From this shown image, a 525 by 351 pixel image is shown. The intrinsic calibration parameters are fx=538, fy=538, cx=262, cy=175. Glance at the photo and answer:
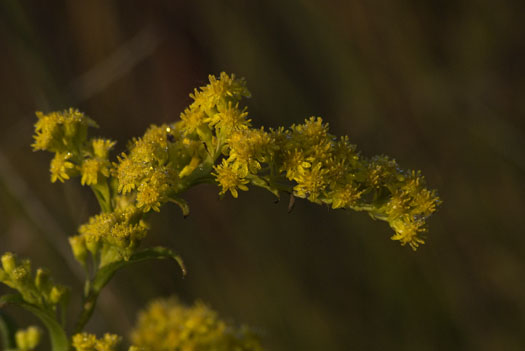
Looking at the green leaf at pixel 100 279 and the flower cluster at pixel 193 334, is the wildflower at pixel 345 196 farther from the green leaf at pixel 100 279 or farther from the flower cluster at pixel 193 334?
the flower cluster at pixel 193 334

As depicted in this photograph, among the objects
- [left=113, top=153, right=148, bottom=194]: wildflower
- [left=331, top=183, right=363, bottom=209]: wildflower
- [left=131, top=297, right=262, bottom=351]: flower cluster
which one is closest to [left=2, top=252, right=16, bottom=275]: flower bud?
[left=113, top=153, right=148, bottom=194]: wildflower

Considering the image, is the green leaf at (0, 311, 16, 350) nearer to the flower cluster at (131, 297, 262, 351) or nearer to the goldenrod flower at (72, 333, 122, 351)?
the goldenrod flower at (72, 333, 122, 351)

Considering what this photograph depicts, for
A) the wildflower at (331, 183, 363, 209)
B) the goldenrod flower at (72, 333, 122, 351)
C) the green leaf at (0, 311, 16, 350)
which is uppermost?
the wildflower at (331, 183, 363, 209)

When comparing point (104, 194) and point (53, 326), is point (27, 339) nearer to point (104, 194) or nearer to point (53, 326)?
point (53, 326)

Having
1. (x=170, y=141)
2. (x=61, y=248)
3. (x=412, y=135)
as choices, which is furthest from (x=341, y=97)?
(x=170, y=141)

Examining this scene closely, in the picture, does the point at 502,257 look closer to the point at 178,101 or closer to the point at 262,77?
the point at 262,77
